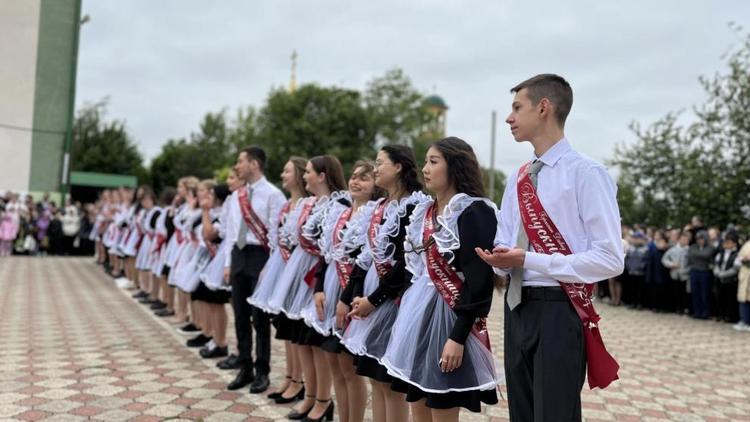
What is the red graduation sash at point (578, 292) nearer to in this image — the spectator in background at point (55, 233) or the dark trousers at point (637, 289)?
the dark trousers at point (637, 289)

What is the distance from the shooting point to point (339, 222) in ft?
14.6

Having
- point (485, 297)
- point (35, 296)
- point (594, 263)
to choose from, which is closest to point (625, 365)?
point (485, 297)

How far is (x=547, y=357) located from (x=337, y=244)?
2.12m

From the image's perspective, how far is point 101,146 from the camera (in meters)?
45.8

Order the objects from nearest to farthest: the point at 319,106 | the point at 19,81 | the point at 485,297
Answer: the point at 485,297 → the point at 19,81 → the point at 319,106

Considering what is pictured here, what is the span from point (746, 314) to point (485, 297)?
35.8ft

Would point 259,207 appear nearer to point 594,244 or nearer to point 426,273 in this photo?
point 426,273

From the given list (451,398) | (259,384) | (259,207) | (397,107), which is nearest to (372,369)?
(451,398)

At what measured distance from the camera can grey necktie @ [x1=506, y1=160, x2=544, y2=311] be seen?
2664 mm

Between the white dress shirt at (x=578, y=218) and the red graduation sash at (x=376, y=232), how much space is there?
1273 millimetres

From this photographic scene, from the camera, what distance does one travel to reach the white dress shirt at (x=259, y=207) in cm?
583

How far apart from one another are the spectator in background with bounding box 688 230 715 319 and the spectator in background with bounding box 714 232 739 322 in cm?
21

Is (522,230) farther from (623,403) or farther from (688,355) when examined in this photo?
(688,355)

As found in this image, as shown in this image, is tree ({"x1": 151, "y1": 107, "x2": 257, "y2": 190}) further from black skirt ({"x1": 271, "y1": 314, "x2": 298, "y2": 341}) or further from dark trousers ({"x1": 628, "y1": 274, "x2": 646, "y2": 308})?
black skirt ({"x1": 271, "y1": 314, "x2": 298, "y2": 341})
